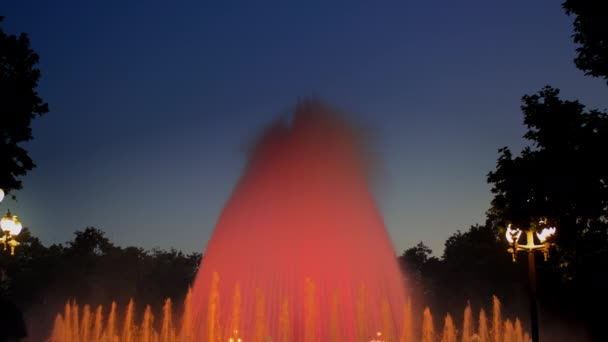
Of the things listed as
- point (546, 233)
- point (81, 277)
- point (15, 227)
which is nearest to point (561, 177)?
point (546, 233)

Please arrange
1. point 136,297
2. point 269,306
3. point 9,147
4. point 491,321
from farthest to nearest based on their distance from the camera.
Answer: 1. point 136,297
2. point 491,321
3. point 269,306
4. point 9,147

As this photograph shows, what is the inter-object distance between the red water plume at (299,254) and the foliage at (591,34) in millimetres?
22694

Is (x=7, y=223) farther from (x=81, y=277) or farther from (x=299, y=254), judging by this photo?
(x=81, y=277)

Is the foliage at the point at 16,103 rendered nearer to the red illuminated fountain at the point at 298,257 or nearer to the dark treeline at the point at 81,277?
the red illuminated fountain at the point at 298,257

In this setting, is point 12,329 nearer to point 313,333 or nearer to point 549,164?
point 313,333

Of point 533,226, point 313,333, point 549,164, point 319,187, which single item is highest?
point 319,187

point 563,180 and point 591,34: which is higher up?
point 591,34

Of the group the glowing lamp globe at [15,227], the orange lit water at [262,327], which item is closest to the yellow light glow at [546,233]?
the glowing lamp globe at [15,227]

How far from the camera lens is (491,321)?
5950cm

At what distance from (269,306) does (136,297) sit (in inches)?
1690

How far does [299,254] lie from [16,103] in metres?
23.1

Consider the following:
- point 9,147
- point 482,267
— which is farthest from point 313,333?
point 482,267

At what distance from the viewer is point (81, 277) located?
2813 inches

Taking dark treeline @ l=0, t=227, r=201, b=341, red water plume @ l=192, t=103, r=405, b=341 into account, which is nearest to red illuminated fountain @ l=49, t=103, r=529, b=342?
red water plume @ l=192, t=103, r=405, b=341
